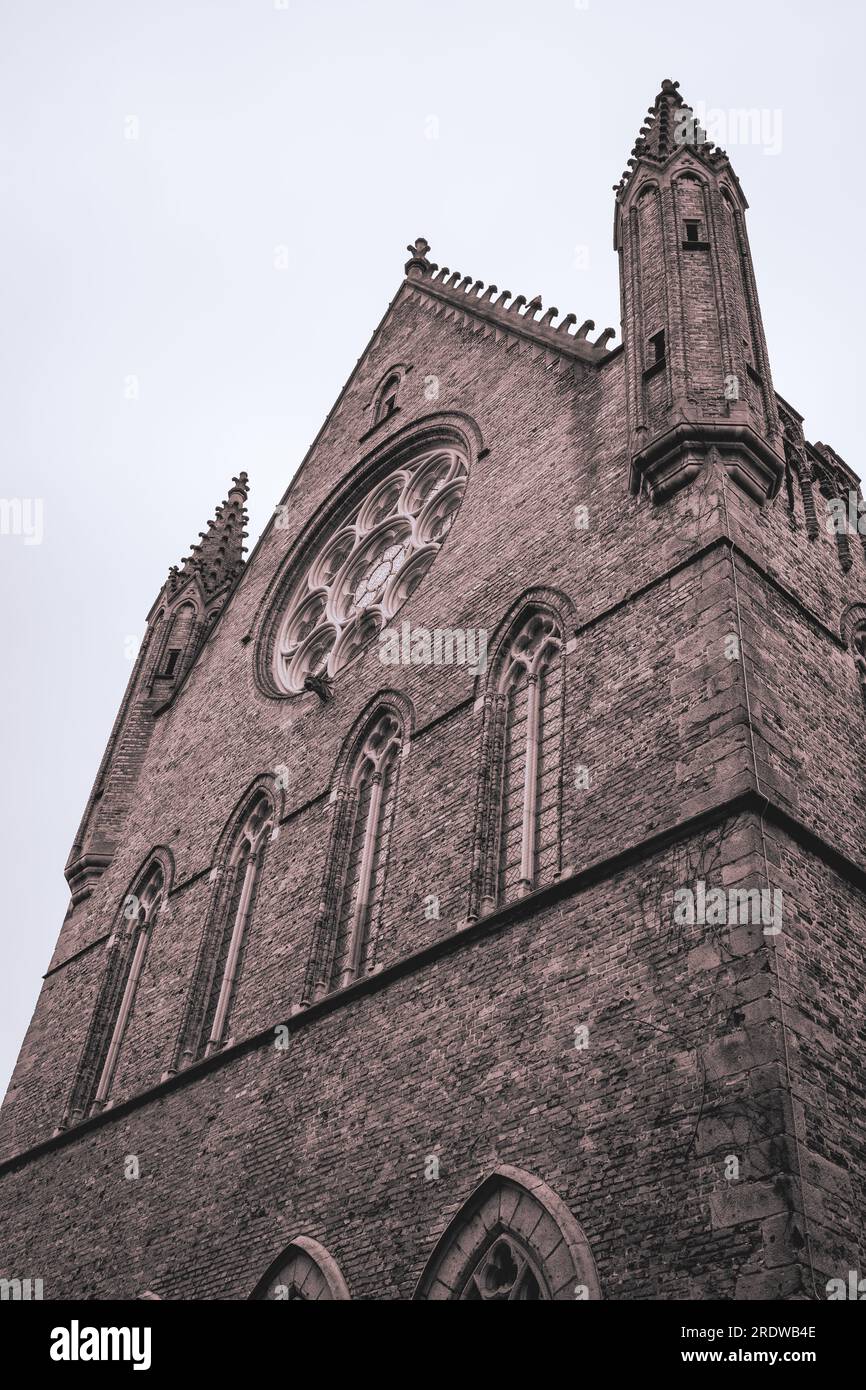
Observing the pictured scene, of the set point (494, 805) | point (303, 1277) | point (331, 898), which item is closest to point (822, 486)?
point (494, 805)

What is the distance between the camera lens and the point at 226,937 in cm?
1667

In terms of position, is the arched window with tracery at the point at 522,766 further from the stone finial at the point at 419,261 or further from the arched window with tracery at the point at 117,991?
the stone finial at the point at 419,261

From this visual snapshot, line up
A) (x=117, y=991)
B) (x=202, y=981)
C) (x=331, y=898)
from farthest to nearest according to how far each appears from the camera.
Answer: (x=117, y=991) < (x=202, y=981) < (x=331, y=898)

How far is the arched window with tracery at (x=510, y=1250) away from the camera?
9.91 meters

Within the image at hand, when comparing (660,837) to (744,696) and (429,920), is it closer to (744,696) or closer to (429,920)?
(744,696)

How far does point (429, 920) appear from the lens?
525 inches

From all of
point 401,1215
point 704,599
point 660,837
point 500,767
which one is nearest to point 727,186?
point 704,599

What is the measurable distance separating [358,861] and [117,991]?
463 centimetres

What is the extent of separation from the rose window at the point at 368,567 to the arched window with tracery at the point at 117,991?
333 cm

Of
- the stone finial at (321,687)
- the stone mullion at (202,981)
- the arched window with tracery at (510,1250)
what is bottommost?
the arched window with tracery at (510,1250)

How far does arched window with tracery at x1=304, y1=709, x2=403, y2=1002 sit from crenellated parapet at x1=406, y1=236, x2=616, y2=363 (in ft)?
Result: 17.8

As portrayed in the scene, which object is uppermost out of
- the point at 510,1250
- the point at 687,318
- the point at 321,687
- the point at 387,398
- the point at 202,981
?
the point at 387,398

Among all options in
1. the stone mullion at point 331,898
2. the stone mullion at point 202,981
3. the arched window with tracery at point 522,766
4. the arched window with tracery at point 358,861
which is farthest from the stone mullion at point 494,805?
the stone mullion at point 202,981

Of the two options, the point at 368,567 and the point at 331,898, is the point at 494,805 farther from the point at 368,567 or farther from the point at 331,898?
the point at 368,567
